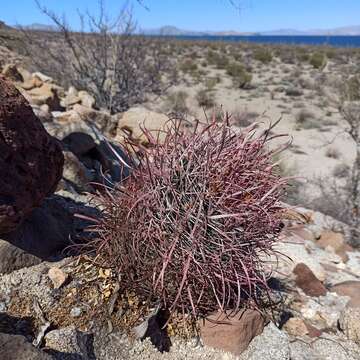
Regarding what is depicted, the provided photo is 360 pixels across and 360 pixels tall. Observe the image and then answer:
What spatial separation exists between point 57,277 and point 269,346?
1233mm

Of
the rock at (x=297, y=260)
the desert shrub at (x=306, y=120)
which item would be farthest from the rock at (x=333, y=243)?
the desert shrub at (x=306, y=120)

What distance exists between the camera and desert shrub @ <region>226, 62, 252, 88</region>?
24198 mm

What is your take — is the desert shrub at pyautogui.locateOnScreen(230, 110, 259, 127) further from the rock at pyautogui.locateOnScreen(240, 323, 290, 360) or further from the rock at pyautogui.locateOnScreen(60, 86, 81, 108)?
the rock at pyautogui.locateOnScreen(60, 86, 81, 108)

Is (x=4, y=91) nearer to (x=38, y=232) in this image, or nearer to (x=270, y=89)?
(x=38, y=232)

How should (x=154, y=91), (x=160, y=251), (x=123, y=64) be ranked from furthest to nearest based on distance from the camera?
(x=154, y=91) → (x=123, y=64) → (x=160, y=251)

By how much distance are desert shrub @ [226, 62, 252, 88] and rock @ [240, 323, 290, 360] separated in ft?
72.5

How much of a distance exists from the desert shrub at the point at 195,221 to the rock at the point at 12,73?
5.10 metres

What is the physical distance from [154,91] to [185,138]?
29.5ft

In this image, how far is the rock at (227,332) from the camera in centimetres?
260

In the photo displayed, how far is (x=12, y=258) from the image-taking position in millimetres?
2656

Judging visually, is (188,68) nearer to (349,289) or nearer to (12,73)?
(12,73)

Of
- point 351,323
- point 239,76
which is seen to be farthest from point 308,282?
point 239,76

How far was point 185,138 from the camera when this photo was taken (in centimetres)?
269

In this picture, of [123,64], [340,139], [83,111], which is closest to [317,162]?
[340,139]
